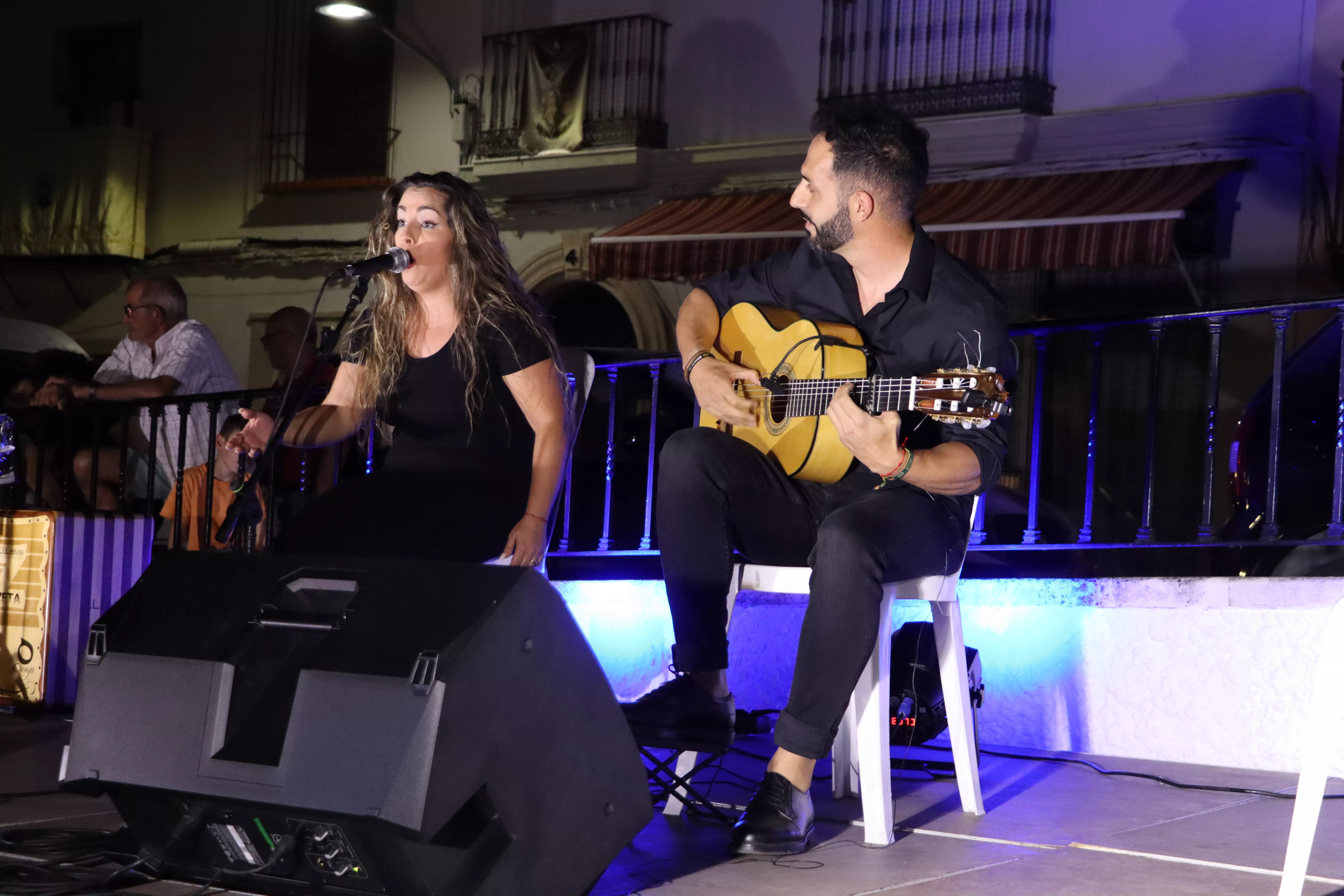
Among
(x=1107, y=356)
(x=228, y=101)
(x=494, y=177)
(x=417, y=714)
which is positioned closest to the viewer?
(x=417, y=714)

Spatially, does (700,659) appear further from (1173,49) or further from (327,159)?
(327,159)

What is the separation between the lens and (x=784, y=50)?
10.2m

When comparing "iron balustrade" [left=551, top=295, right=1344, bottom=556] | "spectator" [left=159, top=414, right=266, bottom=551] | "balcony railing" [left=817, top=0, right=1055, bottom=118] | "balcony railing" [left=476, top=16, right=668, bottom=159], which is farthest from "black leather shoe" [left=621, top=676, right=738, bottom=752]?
"balcony railing" [left=476, top=16, right=668, bottom=159]

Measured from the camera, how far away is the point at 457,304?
285cm

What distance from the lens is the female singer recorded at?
8.83ft

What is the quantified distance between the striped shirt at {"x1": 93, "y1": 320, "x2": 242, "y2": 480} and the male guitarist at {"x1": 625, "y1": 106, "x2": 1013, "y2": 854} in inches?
115

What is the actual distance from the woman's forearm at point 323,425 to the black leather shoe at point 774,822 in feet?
3.81

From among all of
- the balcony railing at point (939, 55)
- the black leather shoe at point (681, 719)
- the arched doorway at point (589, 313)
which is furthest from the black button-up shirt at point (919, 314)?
the arched doorway at point (589, 313)

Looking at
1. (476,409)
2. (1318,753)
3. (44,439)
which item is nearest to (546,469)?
(476,409)

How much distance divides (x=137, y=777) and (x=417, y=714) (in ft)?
1.42

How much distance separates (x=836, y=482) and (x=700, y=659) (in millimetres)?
452

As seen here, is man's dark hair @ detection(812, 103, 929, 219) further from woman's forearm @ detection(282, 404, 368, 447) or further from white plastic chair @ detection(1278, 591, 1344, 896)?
white plastic chair @ detection(1278, 591, 1344, 896)

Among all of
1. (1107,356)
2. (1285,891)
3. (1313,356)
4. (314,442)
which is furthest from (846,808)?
(1107,356)

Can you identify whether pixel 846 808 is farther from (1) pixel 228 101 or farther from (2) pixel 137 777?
(1) pixel 228 101
